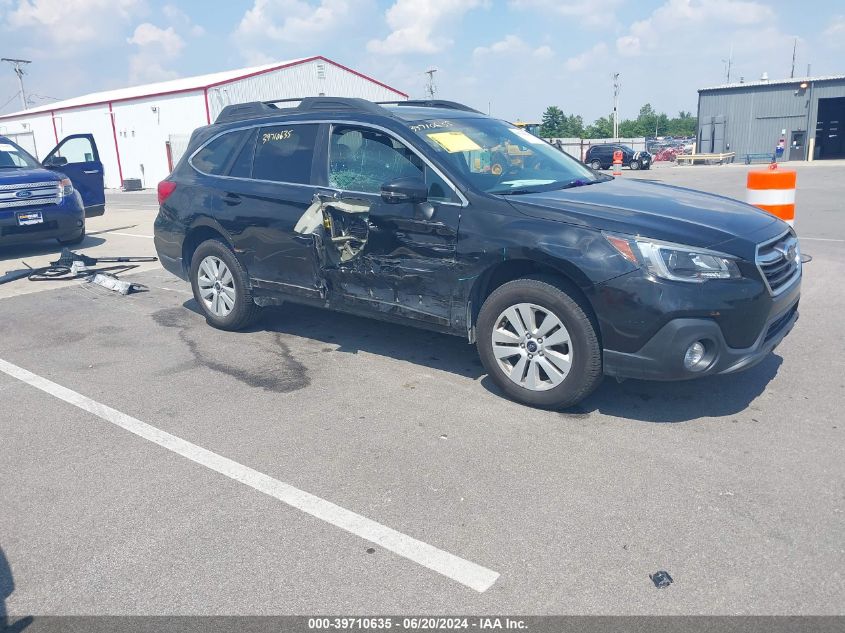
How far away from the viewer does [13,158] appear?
434 inches

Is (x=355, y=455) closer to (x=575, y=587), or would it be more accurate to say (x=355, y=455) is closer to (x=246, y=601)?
(x=246, y=601)

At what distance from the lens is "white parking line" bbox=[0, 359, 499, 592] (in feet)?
9.37

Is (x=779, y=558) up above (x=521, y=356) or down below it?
below

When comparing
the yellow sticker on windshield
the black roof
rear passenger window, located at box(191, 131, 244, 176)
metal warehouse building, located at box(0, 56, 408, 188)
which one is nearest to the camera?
the yellow sticker on windshield

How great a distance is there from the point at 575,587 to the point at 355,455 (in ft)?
4.99

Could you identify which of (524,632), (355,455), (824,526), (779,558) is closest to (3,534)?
(355,455)

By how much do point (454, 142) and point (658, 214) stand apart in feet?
5.05

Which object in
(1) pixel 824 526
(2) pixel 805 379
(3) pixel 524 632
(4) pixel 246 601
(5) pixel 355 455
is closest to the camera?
(3) pixel 524 632

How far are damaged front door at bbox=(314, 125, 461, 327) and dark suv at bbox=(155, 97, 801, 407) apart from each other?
12mm

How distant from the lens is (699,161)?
41.3 meters

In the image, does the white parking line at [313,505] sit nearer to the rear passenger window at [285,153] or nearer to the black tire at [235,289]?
the black tire at [235,289]

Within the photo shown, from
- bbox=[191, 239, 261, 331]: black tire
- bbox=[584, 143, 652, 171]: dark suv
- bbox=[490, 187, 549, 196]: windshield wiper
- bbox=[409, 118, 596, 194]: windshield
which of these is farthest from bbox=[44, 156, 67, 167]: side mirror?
bbox=[584, 143, 652, 171]: dark suv

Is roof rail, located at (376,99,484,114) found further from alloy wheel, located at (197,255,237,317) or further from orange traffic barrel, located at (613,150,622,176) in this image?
orange traffic barrel, located at (613,150,622,176)

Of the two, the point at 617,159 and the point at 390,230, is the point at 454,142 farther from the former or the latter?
the point at 617,159
